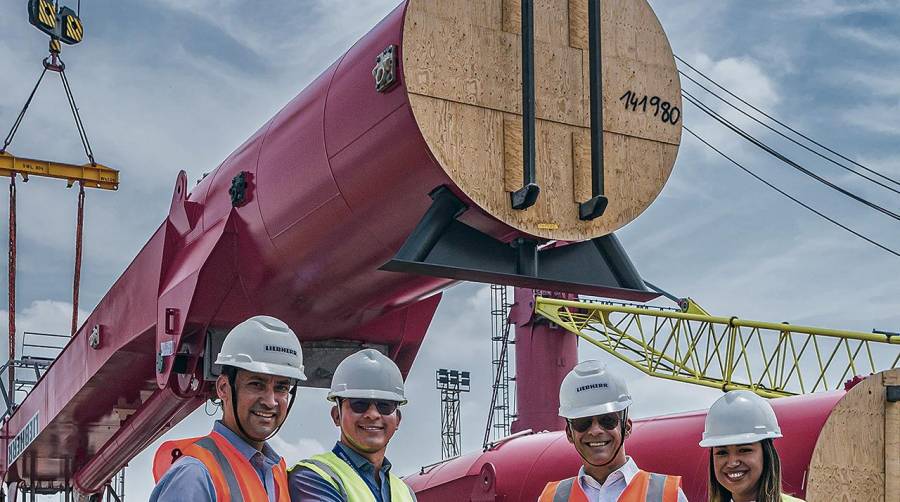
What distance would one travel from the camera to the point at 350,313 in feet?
26.5

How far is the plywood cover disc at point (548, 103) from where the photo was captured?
611 cm

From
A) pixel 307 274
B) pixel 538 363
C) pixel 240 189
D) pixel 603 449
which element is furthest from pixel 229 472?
pixel 538 363

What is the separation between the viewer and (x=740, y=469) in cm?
434

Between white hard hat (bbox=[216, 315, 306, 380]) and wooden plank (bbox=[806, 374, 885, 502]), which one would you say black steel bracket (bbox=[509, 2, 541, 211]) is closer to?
white hard hat (bbox=[216, 315, 306, 380])

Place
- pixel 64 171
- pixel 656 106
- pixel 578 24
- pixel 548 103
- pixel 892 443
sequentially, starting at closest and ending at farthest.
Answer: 1. pixel 548 103
2. pixel 578 24
3. pixel 656 106
4. pixel 892 443
5. pixel 64 171

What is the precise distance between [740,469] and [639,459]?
15.7 feet

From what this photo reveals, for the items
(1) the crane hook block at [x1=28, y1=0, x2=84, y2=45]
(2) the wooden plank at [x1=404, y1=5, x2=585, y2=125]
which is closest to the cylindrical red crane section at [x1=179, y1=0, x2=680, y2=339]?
(2) the wooden plank at [x1=404, y1=5, x2=585, y2=125]

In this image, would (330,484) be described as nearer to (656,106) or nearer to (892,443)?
(656,106)

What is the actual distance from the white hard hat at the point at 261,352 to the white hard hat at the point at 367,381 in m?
0.27

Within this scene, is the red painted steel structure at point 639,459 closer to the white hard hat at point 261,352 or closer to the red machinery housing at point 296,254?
the red machinery housing at point 296,254

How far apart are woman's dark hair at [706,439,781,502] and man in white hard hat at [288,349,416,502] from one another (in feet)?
4.03

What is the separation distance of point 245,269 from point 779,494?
4.61m

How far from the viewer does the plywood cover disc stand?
6.11 m

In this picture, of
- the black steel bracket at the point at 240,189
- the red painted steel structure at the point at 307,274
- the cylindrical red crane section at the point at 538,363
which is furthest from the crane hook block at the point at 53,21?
the black steel bracket at the point at 240,189
